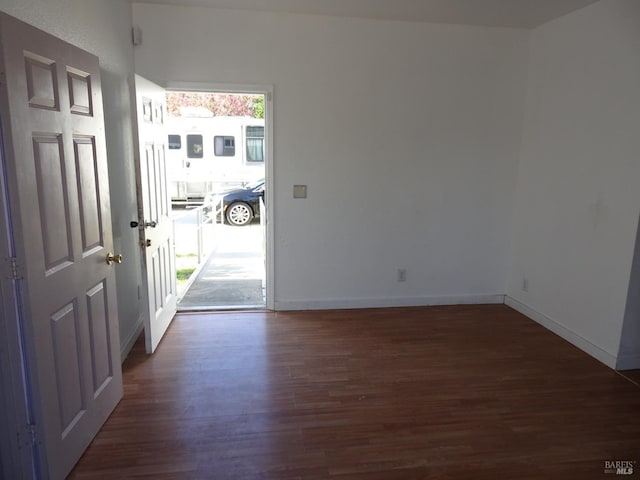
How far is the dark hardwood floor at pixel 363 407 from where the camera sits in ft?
6.89

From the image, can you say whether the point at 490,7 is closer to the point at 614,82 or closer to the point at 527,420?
the point at 614,82

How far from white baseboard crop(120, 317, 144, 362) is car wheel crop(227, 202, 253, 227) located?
5184mm

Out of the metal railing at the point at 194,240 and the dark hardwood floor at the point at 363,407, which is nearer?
the dark hardwood floor at the point at 363,407

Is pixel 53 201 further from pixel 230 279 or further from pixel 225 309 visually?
pixel 230 279

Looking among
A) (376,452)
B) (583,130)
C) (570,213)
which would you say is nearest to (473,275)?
(570,213)

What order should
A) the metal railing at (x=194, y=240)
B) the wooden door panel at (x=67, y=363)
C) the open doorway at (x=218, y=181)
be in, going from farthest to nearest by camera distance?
the open doorway at (x=218, y=181)
the metal railing at (x=194, y=240)
the wooden door panel at (x=67, y=363)

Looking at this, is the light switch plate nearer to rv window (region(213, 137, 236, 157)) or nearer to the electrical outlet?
the electrical outlet

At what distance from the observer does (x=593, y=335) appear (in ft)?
10.8

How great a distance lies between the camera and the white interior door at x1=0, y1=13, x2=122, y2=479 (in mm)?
1590

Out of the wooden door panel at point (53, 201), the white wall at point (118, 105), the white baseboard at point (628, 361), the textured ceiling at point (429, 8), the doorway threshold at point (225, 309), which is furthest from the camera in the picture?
the doorway threshold at point (225, 309)

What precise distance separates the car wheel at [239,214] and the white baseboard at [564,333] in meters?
5.63

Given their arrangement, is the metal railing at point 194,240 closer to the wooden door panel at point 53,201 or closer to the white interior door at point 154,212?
the white interior door at point 154,212

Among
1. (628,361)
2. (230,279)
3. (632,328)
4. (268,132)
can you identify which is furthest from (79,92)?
(628,361)

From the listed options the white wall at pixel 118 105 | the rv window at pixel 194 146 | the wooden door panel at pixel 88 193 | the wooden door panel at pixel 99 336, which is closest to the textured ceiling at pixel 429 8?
the white wall at pixel 118 105
